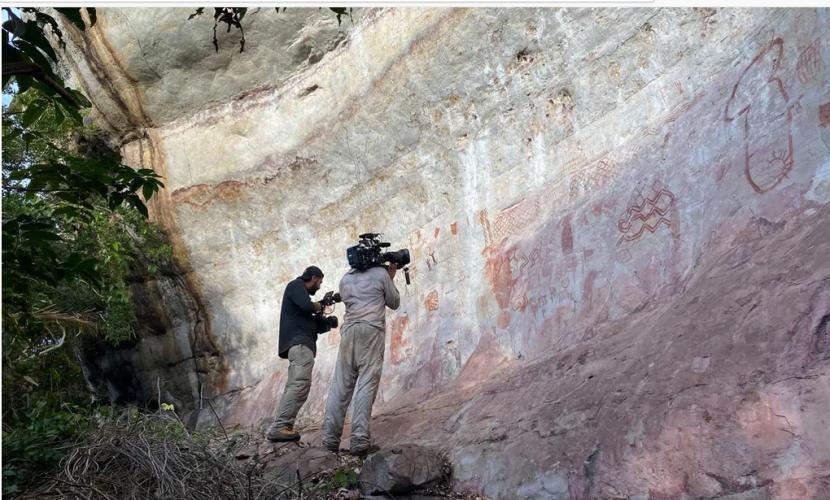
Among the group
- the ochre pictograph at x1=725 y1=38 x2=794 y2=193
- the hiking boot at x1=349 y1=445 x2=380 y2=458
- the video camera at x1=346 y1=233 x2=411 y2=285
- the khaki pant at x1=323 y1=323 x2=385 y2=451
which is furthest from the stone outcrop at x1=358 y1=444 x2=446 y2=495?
the ochre pictograph at x1=725 y1=38 x2=794 y2=193

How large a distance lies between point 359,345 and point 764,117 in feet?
11.3

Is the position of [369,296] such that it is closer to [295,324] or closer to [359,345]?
[359,345]

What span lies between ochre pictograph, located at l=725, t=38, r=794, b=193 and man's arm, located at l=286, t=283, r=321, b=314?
3613 mm

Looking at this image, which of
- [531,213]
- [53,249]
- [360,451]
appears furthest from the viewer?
[531,213]

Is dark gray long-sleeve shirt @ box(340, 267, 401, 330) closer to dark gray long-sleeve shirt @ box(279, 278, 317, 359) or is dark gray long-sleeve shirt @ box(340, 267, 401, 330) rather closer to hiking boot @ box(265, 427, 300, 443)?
dark gray long-sleeve shirt @ box(279, 278, 317, 359)

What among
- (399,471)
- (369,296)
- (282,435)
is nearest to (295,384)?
(282,435)

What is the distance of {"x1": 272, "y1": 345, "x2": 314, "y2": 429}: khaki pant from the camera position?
24.5 ft

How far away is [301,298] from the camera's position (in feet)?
24.3

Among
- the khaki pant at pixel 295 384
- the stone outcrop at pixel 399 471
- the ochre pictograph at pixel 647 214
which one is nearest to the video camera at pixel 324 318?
the khaki pant at pixel 295 384

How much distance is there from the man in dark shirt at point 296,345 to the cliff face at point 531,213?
31.9 inches

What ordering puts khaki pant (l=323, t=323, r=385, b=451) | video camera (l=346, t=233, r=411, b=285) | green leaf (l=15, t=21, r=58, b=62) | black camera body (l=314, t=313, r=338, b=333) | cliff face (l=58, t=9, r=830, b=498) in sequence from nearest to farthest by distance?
1. green leaf (l=15, t=21, r=58, b=62)
2. cliff face (l=58, t=9, r=830, b=498)
3. khaki pant (l=323, t=323, r=385, b=451)
4. video camera (l=346, t=233, r=411, b=285)
5. black camera body (l=314, t=313, r=338, b=333)

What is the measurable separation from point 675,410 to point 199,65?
9581mm

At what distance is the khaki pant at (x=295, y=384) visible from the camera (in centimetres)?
746

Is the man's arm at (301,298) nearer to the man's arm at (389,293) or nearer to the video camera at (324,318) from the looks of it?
the video camera at (324,318)
